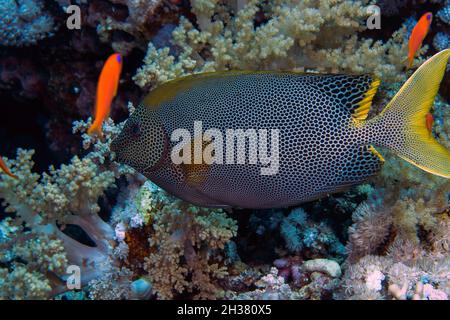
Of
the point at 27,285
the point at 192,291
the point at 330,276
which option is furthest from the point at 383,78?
the point at 27,285

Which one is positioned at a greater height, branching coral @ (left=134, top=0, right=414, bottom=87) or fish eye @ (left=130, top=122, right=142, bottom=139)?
branching coral @ (left=134, top=0, right=414, bottom=87)

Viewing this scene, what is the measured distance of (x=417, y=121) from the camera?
6.94 feet

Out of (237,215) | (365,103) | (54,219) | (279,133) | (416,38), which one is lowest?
(237,215)

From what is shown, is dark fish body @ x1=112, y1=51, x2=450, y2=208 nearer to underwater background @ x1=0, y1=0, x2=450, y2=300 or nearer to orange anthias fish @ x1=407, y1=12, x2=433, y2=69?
underwater background @ x1=0, y1=0, x2=450, y2=300

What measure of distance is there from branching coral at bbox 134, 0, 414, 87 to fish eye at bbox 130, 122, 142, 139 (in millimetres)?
983

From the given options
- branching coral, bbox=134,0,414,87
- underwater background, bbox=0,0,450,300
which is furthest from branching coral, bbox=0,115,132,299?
branching coral, bbox=134,0,414,87

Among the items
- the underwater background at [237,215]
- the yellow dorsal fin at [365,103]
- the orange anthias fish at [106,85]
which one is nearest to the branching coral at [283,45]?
the underwater background at [237,215]

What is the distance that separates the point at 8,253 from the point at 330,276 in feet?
8.25

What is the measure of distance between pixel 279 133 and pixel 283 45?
116 cm

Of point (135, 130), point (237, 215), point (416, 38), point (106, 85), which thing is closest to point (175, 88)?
point (135, 130)

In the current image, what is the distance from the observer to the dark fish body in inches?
84.0

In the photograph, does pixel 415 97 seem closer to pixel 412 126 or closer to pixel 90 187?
pixel 412 126

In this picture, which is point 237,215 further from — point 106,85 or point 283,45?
point 106,85

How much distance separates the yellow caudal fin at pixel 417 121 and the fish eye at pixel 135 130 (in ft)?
4.41
